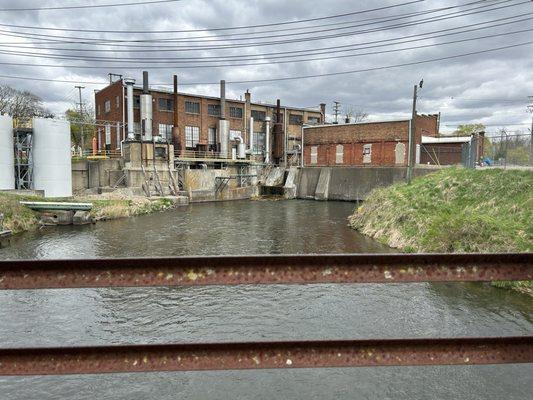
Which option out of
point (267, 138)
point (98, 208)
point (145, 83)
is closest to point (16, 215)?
point (98, 208)

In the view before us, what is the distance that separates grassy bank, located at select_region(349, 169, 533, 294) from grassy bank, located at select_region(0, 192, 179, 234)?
1493 centimetres

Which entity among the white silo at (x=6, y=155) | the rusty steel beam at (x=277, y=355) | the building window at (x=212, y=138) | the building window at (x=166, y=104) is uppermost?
the building window at (x=166, y=104)

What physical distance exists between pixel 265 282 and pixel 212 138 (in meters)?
48.4

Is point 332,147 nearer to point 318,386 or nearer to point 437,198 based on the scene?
point 437,198

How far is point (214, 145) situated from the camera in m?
49.4

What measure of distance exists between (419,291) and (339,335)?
3.74 metres

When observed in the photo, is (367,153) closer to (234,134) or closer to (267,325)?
(234,134)

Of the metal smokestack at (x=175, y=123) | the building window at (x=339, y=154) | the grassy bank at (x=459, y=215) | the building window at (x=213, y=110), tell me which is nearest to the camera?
the grassy bank at (x=459, y=215)

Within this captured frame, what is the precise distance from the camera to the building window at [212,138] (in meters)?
49.1

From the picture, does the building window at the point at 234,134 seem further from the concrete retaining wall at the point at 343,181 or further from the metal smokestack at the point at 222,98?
the concrete retaining wall at the point at 343,181

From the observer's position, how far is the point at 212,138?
49625 mm

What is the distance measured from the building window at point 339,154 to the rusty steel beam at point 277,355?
40.7 meters

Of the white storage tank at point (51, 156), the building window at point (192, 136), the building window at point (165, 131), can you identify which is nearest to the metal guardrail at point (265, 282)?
the white storage tank at point (51, 156)

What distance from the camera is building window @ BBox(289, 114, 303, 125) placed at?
5792 centimetres
